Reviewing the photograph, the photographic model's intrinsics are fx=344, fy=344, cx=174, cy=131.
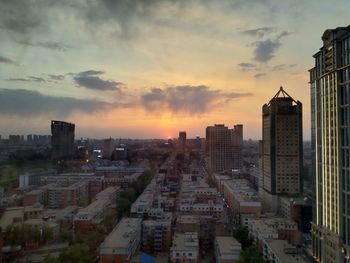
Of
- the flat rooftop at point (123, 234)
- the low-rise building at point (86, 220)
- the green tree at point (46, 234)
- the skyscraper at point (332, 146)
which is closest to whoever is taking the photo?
the skyscraper at point (332, 146)

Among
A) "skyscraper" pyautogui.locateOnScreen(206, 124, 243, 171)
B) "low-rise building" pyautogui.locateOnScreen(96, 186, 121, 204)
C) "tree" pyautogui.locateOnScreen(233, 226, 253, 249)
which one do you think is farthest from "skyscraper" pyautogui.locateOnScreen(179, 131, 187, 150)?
"tree" pyautogui.locateOnScreen(233, 226, 253, 249)

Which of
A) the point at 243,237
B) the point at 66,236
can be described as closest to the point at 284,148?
the point at 243,237

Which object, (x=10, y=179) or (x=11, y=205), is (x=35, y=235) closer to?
(x=11, y=205)

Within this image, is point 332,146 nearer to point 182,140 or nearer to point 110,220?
point 110,220

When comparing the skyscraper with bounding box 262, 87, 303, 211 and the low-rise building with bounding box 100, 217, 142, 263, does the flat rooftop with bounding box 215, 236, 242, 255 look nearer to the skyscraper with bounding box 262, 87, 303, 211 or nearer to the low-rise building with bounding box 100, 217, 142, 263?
the low-rise building with bounding box 100, 217, 142, 263

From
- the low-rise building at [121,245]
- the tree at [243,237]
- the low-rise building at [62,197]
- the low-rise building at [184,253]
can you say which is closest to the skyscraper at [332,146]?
the tree at [243,237]

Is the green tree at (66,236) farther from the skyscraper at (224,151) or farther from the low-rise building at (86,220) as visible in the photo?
the skyscraper at (224,151)
